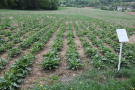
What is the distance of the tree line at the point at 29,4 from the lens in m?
54.8

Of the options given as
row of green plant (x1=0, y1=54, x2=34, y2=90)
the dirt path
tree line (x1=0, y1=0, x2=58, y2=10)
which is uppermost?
tree line (x1=0, y1=0, x2=58, y2=10)

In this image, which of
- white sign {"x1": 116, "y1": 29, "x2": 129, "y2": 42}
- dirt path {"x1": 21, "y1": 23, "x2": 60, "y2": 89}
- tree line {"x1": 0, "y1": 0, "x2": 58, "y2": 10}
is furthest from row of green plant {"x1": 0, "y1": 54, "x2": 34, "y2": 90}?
tree line {"x1": 0, "y1": 0, "x2": 58, "y2": 10}

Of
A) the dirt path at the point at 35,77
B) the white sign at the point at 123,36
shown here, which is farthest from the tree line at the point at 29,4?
the white sign at the point at 123,36

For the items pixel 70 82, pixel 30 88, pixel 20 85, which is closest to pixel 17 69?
pixel 20 85

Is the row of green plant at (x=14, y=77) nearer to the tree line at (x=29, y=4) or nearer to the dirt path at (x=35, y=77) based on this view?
the dirt path at (x=35, y=77)

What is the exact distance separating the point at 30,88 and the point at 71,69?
6.46 feet

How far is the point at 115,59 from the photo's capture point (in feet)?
19.3

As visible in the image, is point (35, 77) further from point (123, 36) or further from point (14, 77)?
point (123, 36)

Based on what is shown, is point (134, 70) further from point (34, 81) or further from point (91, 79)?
point (34, 81)

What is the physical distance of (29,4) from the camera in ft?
206

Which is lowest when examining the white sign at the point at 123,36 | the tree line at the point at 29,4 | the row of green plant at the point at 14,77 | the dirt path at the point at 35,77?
the dirt path at the point at 35,77

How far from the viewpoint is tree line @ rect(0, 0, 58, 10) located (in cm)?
5483

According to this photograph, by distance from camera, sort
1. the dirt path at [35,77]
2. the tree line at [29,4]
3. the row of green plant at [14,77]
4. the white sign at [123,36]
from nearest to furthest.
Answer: the row of green plant at [14,77], the dirt path at [35,77], the white sign at [123,36], the tree line at [29,4]

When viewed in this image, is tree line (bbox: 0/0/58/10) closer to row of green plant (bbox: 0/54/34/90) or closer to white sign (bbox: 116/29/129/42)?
row of green plant (bbox: 0/54/34/90)
